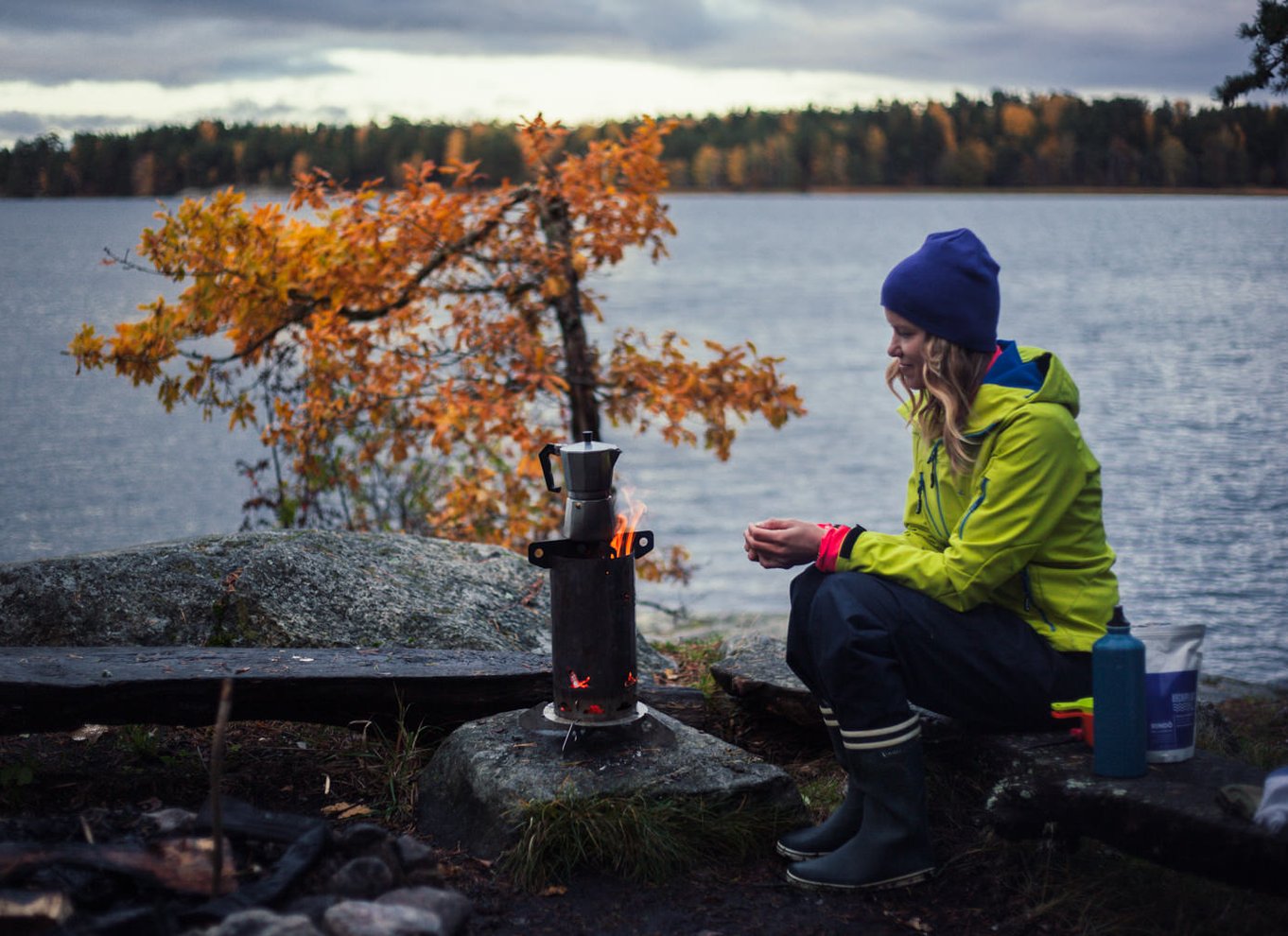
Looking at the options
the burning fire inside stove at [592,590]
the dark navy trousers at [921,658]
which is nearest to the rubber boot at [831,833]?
the dark navy trousers at [921,658]

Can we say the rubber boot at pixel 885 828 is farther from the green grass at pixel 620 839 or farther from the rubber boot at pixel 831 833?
the green grass at pixel 620 839

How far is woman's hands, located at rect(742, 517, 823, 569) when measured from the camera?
361 centimetres

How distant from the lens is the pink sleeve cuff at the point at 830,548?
11.8 ft

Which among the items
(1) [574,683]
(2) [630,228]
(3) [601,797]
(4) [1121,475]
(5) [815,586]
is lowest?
(4) [1121,475]

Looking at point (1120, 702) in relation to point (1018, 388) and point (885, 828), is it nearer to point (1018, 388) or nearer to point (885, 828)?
point (885, 828)

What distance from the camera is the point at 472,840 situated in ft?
12.4

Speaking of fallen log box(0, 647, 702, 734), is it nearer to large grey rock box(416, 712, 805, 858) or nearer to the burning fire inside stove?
large grey rock box(416, 712, 805, 858)

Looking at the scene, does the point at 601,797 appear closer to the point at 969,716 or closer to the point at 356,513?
the point at 969,716

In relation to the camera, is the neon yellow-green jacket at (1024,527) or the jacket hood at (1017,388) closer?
the neon yellow-green jacket at (1024,527)

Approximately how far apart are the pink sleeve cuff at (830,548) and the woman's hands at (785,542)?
2 centimetres

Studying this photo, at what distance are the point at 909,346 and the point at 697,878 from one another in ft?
5.75

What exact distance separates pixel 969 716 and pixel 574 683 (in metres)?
1.27

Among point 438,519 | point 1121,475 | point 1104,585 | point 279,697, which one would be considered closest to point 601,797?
point 279,697

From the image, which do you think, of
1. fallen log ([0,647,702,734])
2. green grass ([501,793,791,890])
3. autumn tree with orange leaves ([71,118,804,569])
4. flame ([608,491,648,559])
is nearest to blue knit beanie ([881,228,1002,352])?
flame ([608,491,648,559])
